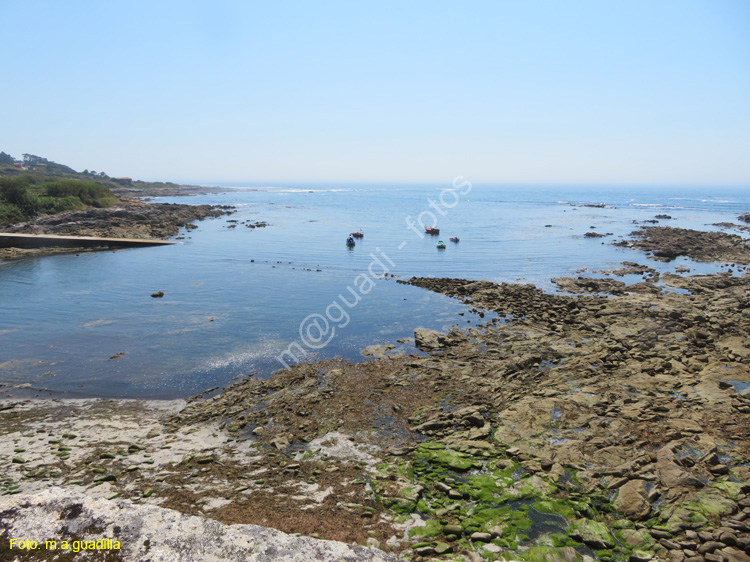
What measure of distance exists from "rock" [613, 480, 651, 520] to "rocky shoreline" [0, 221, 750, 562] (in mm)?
58

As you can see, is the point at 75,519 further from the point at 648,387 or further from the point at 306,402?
the point at 648,387

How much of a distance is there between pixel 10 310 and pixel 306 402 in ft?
99.1

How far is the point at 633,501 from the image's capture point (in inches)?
457

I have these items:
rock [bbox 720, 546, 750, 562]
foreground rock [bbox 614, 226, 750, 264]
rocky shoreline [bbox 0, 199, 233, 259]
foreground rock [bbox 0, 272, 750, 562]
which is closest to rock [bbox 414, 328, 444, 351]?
foreground rock [bbox 0, 272, 750, 562]

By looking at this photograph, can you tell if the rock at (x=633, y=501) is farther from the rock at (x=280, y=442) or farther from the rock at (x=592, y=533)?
the rock at (x=280, y=442)

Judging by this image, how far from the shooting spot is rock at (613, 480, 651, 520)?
36.9ft

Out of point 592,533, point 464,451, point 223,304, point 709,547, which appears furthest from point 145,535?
point 223,304

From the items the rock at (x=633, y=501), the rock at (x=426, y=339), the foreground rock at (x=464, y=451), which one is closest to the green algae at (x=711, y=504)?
the foreground rock at (x=464, y=451)

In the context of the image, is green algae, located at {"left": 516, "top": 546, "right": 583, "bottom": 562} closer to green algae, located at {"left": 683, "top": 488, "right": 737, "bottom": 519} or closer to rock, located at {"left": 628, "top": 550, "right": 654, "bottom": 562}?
rock, located at {"left": 628, "top": 550, "right": 654, "bottom": 562}

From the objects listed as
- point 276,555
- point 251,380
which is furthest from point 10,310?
point 276,555

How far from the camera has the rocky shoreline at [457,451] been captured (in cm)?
1058

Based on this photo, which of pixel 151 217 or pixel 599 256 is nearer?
pixel 599 256

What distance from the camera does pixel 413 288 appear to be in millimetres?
40969

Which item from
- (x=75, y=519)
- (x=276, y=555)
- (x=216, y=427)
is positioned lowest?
(x=216, y=427)
